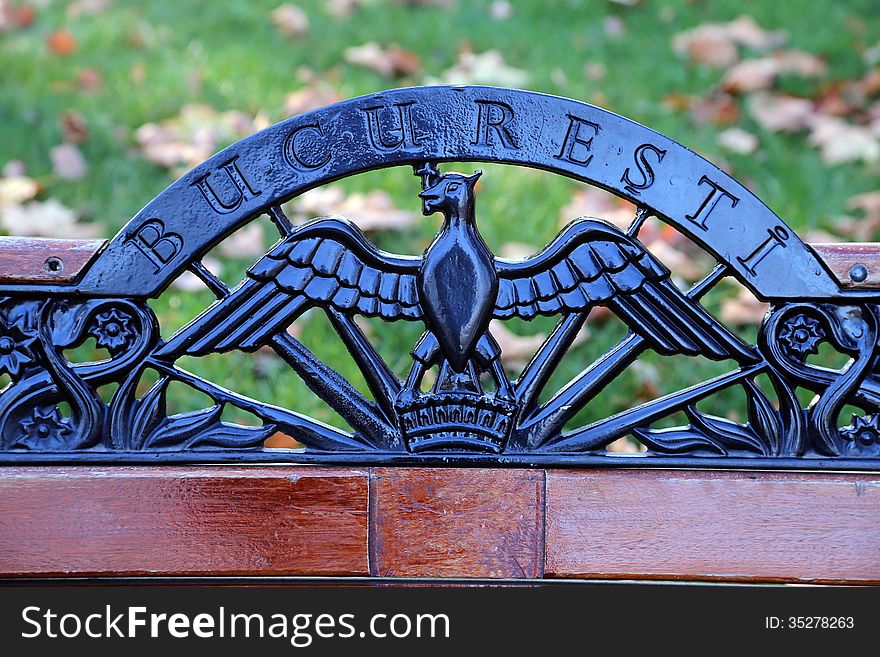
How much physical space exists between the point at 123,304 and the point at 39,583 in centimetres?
38

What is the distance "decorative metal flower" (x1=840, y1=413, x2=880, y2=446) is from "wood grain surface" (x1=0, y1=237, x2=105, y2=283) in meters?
0.92

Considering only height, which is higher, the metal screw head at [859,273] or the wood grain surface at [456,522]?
the metal screw head at [859,273]

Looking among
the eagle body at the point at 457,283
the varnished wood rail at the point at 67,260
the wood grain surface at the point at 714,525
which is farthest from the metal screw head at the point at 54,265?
the wood grain surface at the point at 714,525

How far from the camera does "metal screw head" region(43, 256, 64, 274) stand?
1.21m

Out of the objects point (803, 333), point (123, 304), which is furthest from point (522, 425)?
point (123, 304)

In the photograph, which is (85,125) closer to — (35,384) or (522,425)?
(35,384)

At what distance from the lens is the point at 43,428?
1243mm

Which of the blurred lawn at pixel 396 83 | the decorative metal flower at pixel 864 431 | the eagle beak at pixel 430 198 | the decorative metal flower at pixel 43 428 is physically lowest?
the decorative metal flower at pixel 864 431

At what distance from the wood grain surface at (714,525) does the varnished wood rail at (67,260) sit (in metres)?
0.25

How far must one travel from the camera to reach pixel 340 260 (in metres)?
1.20

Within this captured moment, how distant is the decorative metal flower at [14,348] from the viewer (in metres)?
1.22

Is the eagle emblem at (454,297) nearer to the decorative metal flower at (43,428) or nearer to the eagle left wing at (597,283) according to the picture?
the eagle left wing at (597,283)

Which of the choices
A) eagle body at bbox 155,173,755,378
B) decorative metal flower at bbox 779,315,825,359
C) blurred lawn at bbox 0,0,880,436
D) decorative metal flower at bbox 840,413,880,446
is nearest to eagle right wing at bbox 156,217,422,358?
eagle body at bbox 155,173,755,378

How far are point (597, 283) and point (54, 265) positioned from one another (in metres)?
0.64
